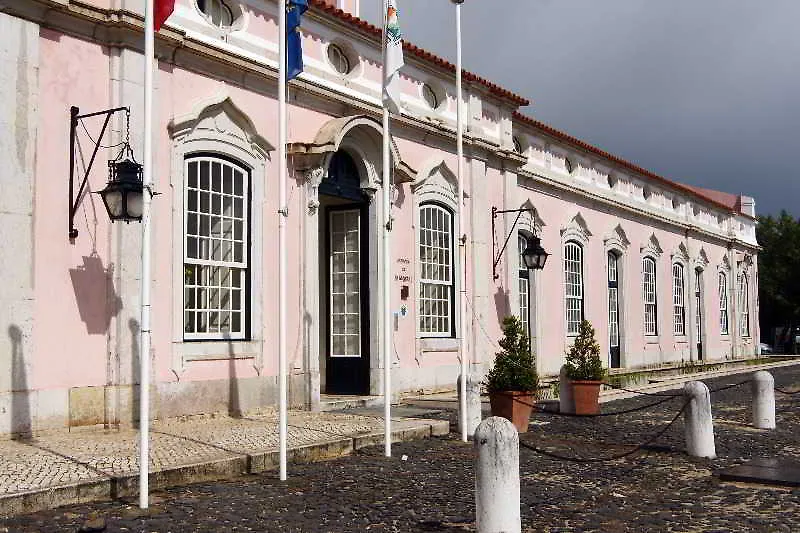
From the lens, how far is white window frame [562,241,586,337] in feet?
66.6

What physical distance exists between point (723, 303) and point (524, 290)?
15.1 meters

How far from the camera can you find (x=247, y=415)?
10789mm

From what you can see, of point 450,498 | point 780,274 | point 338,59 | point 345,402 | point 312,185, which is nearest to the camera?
point 450,498

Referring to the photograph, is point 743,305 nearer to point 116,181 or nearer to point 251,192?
point 251,192

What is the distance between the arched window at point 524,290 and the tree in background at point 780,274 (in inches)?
1153

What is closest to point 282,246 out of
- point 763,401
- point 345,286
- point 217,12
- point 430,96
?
point 217,12

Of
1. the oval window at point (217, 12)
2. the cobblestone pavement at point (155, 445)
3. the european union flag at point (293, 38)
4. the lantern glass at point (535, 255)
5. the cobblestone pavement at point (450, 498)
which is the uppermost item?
the oval window at point (217, 12)

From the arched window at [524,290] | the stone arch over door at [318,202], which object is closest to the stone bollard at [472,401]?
the stone arch over door at [318,202]

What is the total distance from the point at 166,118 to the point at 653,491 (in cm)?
687

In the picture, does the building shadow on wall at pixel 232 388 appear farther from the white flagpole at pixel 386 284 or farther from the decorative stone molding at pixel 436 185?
the decorative stone molding at pixel 436 185

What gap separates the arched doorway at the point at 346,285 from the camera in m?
13.2

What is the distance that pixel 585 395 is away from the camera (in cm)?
1191

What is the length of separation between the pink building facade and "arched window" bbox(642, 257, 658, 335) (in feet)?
19.7

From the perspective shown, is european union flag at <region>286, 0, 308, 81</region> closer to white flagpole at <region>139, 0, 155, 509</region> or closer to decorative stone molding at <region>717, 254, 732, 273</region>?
white flagpole at <region>139, 0, 155, 509</region>
